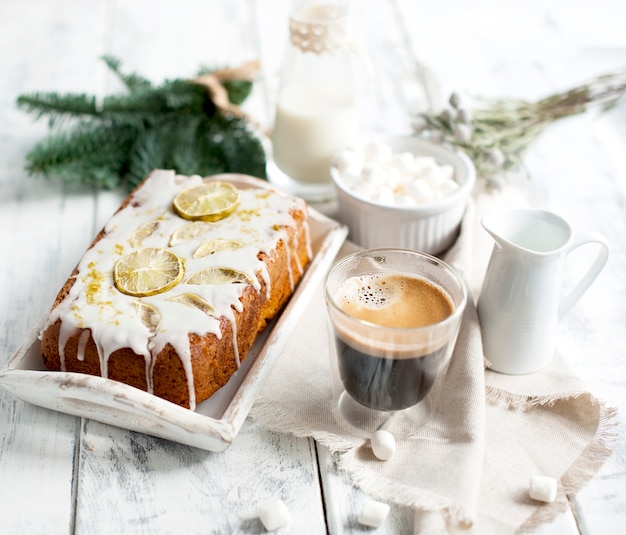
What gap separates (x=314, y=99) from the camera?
1.96 metres

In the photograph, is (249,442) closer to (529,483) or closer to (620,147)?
(529,483)

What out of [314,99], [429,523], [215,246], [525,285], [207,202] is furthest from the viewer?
[314,99]

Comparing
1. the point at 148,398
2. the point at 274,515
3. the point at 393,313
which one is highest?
the point at 393,313

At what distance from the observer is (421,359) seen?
126 centimetres

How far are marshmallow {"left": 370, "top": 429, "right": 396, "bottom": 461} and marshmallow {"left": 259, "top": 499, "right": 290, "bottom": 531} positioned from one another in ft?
0.64

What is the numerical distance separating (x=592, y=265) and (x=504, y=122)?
0.78 m

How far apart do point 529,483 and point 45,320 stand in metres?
0.96

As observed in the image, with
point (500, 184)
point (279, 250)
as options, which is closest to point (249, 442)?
point (279, 250)

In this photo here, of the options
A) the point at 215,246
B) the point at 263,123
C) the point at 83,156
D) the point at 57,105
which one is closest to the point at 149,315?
the point at 215,246

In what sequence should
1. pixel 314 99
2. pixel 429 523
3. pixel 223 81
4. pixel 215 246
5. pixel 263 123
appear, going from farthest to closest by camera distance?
1. pixel 263 123
2. pixel 223 81
3. pixel 314 99
4. pixel 215 246
5. pixel 429 523

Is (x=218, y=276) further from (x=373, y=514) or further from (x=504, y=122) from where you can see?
(x=504, y=122)

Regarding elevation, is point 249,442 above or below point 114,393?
below

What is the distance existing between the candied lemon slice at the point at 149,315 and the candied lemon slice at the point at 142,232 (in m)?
0.21

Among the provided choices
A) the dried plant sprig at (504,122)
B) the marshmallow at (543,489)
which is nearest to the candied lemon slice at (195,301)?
the marshmallow at (543,489)
